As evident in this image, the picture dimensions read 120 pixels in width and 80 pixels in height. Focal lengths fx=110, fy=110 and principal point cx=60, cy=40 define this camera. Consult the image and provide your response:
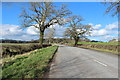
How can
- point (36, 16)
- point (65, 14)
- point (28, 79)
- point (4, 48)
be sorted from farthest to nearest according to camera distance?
point (65, 14) < point (36, 16) < point (4, 48) < point (28, 79)

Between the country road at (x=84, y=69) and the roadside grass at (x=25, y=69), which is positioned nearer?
the roadside grass at (x=25, y=69)

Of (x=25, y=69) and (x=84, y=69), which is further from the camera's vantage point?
(x=84, y=69)

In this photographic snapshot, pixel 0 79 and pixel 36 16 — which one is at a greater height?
pixel 36 16

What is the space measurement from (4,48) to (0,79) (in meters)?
9.67

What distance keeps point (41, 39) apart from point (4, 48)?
1607 centimetres

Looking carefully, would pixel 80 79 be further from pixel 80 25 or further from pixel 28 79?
pixel 80 25

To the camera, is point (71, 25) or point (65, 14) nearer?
point (65, 14)

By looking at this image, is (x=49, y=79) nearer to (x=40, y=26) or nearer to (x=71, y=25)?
(x=40, y=26)

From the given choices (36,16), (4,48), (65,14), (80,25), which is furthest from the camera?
(80,25)

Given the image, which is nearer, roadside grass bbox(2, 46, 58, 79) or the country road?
roadside grass bbox(2, 46, 58, 79)

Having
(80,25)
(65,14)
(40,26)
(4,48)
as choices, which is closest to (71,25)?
(80,25)

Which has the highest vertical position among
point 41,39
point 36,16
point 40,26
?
point 36,16

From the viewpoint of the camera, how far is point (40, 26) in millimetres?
28844

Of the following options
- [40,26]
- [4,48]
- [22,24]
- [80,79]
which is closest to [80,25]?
[40,26]
